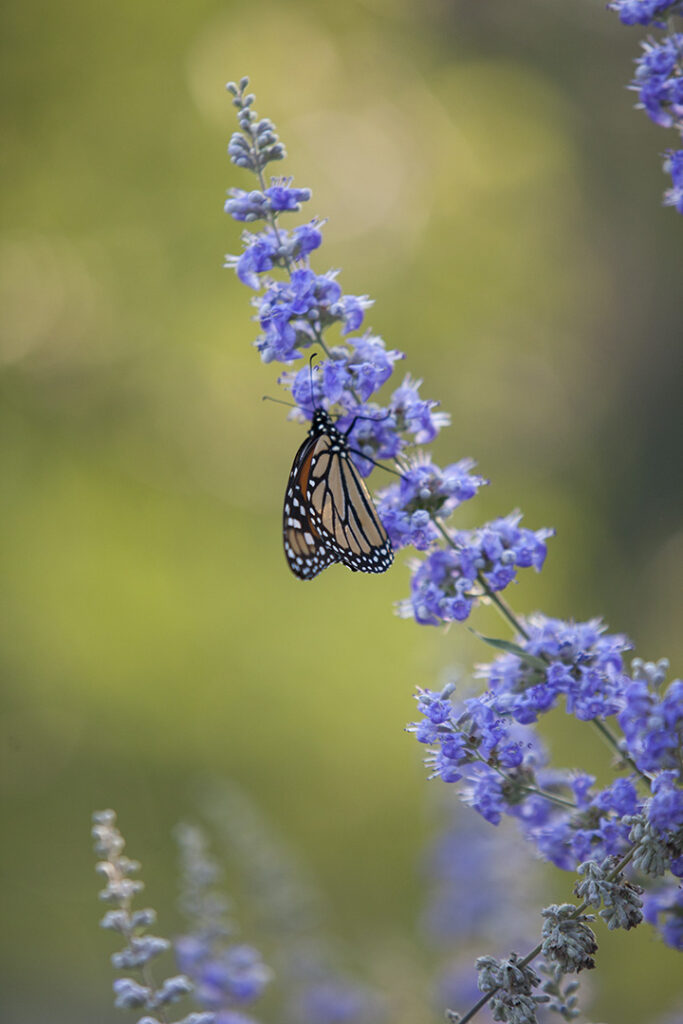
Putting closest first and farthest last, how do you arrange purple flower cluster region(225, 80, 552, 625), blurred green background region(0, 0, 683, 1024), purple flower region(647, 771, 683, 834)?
1. purple flower region(647, 771, 683, 834)
2. purple flower cluster region(225, 80, 552, 625)
3. blurred green background region(0, 0, 683, 1024)

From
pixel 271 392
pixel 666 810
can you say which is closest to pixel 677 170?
pixel 666 810

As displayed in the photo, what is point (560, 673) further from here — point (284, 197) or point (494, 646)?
point (284, 197)

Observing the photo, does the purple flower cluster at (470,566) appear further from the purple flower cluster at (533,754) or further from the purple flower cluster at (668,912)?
the purple flower cluster at (668,912)

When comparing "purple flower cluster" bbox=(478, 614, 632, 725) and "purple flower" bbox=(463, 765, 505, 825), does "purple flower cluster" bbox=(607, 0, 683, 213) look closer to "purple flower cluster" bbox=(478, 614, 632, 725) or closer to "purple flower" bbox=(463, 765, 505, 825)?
"purple flower cluster" bbox=(478, 614, 632, 725)

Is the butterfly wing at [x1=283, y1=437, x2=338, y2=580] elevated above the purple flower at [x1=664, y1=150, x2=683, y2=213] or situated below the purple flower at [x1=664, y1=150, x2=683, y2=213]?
above

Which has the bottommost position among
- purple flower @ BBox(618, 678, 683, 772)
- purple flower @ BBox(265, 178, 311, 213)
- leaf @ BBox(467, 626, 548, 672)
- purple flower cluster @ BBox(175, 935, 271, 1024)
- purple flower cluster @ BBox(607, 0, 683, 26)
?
purple flower @ BBox(618, 678, 683, 772)

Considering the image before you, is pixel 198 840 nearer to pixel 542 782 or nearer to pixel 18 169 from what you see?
pixel 542 782

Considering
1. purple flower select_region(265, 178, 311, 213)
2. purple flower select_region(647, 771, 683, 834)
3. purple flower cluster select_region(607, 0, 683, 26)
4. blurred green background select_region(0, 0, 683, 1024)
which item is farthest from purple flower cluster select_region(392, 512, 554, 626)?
blurred green background select_region(0, 0, 683, 1024)
